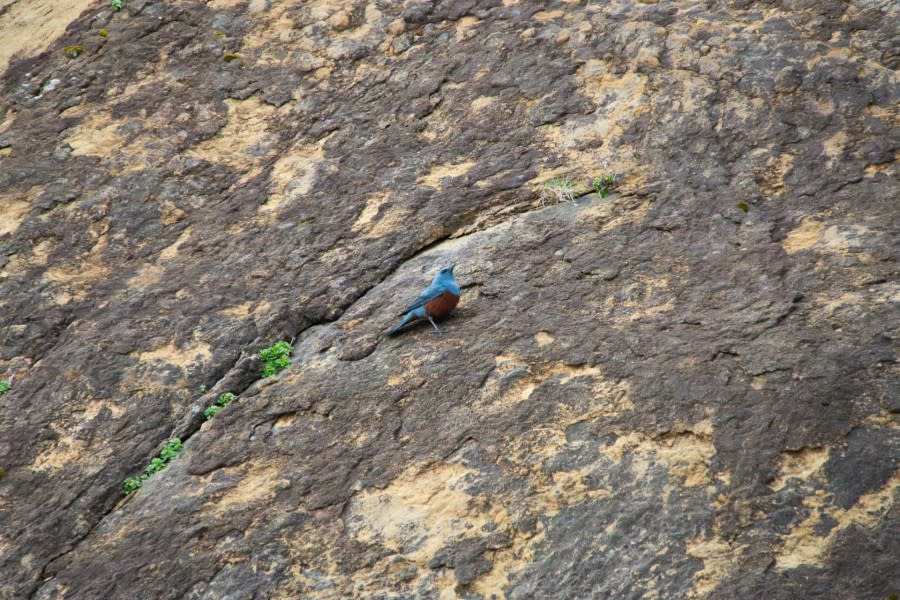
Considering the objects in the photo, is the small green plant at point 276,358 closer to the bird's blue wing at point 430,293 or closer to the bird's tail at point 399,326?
the bird's tail at point 399,326

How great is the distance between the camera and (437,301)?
629 cm

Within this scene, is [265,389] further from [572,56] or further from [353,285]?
[572,56]

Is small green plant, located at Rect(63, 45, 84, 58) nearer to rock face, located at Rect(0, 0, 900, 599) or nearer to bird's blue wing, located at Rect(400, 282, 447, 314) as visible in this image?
rock face, located at Rect(0, 0, 900, 599)

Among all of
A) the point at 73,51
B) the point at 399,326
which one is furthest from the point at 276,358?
the point at 73,51

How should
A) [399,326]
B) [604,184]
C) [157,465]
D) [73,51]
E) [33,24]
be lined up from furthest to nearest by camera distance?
1. [33,24]
2. [73,51]
3. [604,184]
4. [399,326]
5. [157,465]

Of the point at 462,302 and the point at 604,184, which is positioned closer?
the point at 462,302

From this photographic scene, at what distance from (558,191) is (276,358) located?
268cm

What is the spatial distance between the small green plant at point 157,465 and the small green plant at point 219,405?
11.1 inches

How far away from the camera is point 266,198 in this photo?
25.6ft

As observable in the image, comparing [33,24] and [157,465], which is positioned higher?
[33,24]

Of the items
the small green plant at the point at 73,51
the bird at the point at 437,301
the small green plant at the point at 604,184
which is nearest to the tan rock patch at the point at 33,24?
the small green plant at the point at 73,51

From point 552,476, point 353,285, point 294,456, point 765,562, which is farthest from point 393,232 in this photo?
point 765,562

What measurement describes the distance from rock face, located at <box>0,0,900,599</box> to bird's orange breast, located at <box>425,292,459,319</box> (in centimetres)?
19

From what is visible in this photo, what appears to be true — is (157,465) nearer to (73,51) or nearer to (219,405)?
(219,405)
